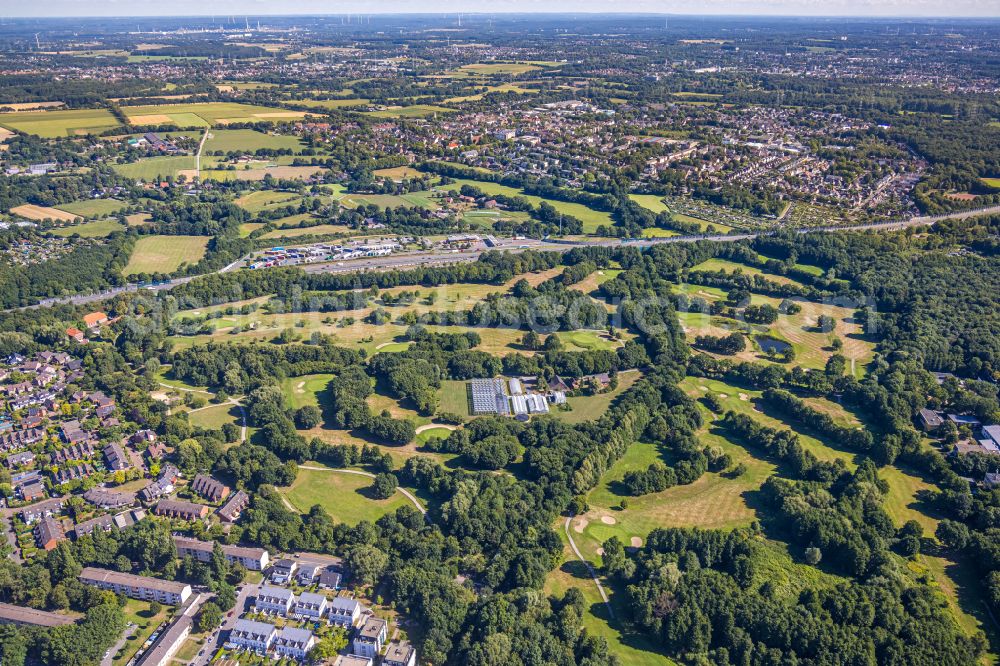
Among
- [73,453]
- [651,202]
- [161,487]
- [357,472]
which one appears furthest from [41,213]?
[651,202]

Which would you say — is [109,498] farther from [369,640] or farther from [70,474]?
[369,640]

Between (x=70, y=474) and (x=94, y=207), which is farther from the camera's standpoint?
(x=94, y=207)

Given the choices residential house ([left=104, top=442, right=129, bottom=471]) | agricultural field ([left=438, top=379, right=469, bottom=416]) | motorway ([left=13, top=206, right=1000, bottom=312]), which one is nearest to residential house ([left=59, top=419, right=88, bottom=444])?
residential house ([left=104, top=442, right=129, bottom=471])

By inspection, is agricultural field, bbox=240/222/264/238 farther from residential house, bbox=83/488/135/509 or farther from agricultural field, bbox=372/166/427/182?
residential house, bbox=83/488/135/509

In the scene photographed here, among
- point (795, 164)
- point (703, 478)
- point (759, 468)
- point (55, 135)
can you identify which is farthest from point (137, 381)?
point (795, 164)

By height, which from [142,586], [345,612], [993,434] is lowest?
[993,434]
